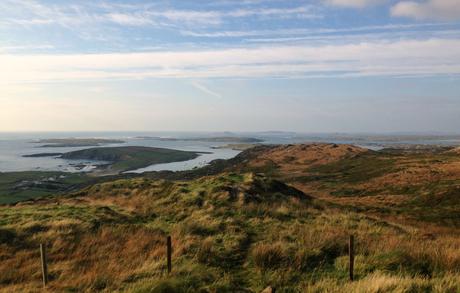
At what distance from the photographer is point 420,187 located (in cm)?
4547

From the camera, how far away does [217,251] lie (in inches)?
531

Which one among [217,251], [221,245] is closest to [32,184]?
[221,245]

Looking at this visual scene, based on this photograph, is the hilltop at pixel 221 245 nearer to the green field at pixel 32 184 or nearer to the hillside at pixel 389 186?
the hillside at pixel 389 186

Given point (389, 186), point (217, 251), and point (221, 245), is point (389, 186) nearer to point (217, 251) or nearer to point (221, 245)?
point (221, 245)

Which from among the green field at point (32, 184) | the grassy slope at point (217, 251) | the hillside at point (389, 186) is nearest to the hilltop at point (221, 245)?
the grassy slope at point (217, 251)

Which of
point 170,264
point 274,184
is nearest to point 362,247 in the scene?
point 170,264

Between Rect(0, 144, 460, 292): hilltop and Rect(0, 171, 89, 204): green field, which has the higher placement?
Rect(0, 144, 460, 292): hilltop

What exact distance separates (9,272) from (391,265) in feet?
39.2

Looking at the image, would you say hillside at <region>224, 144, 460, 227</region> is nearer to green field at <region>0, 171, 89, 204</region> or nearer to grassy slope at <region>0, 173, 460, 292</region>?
grassy slope at <region>0, 173, 460, 292</region>

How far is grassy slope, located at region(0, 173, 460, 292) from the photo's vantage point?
9.94 m

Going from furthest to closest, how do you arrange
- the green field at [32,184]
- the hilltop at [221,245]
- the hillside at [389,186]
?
1. the green field at [32,184]
2. the hillside at [389,186]
3. the hilltop at [221,245]

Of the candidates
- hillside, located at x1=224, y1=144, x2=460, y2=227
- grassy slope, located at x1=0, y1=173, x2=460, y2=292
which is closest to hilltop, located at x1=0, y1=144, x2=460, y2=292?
grassy slope, located at x1=0, y1=173, x2=460, y2=292

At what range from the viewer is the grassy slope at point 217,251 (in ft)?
32.6

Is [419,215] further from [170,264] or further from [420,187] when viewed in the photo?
[170,264]
